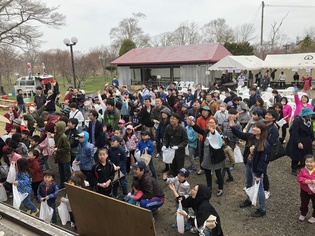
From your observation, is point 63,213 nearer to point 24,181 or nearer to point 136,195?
point 24,181

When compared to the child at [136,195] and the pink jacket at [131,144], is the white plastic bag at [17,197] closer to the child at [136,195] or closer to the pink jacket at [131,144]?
the child at [136,195]

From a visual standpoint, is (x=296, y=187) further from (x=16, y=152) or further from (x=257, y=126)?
(x=16, y=152)

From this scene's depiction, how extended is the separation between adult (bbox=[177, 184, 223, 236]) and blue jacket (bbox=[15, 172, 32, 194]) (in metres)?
2.68

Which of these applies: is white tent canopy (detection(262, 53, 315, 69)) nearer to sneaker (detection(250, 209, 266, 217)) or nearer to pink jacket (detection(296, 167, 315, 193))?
pink jacket (detection(296, 167, 315, 193))

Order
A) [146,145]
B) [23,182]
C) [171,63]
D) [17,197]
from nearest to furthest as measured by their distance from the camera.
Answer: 1. [17,197]
2. [23,182]
3. [146,145]
4. [171,63]

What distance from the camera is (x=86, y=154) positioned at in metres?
5.05

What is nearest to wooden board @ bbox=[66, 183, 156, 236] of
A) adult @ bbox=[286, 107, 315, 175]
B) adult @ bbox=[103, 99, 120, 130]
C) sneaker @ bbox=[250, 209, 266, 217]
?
sneaker @ bbox=[250, 209, 266, 217]

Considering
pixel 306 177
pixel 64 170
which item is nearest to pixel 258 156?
pixel 306 177

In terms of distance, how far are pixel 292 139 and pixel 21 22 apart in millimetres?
22988

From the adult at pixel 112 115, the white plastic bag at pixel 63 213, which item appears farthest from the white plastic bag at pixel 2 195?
the adult at pixel 112 115

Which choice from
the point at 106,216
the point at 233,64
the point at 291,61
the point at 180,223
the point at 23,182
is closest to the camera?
the point at 106,216

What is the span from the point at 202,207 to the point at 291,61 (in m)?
20.7

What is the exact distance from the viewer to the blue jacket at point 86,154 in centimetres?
→ 504

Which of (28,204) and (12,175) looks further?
(12,175)
